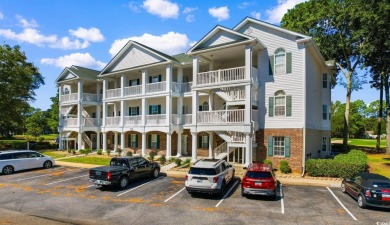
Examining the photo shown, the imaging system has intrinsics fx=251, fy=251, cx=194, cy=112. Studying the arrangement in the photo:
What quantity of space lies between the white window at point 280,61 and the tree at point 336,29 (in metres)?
14.4

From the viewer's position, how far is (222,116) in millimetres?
21500

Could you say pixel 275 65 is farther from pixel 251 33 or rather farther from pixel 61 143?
pixel 61 143

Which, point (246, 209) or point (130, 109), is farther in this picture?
point (130, 109)

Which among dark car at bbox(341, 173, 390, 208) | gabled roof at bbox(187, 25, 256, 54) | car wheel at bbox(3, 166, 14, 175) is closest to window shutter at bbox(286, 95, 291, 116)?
gabled roof at bbox(187, 25, 256, 54)

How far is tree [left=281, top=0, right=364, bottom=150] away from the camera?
3072 centimetres

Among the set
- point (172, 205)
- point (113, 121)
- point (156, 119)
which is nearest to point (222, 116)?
point (156, 119)

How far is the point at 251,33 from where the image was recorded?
22328 millimetres

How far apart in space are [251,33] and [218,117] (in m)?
8.08

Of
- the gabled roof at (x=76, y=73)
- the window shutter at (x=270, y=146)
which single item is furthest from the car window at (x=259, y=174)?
the gabled roof at (x=76, y=73)

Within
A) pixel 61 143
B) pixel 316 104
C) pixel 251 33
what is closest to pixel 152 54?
pixel 251 33

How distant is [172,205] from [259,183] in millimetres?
4391

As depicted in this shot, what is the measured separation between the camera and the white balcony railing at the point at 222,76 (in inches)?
829

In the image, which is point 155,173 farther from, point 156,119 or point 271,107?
point 271,107

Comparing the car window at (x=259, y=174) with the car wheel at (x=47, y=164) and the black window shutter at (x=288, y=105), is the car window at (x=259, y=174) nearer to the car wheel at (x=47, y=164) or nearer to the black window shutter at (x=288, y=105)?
the black window shutter at (x=288, y=105)
